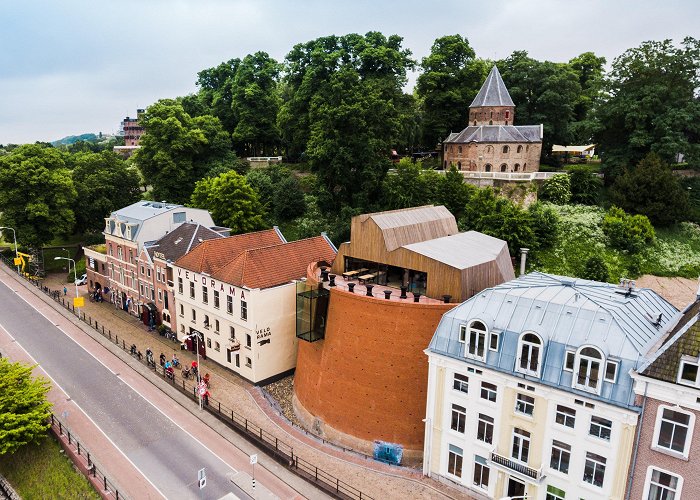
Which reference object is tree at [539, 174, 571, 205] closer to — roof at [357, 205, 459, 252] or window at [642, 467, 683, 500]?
roof at [357, 205, 459, 252]

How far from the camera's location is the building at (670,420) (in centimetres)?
1567

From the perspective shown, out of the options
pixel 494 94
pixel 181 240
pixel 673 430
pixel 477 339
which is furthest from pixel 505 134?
pixel 673 430

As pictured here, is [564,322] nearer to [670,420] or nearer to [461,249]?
[670,420]

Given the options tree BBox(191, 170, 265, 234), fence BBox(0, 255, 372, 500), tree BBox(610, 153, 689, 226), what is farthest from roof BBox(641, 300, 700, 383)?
tree BBox(191, 170, 265, 234)

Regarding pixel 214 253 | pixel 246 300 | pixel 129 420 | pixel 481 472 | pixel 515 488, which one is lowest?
pixel 129 420

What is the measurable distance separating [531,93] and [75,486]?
5689cm

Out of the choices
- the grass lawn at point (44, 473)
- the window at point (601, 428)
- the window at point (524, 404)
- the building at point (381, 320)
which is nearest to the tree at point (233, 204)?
the building at point (381, 320)

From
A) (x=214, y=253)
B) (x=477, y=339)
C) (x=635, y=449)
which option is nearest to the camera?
(x=635, y=449)

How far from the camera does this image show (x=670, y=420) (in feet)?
53.2

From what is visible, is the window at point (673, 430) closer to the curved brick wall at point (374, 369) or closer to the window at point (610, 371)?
the window at point (610, 371)

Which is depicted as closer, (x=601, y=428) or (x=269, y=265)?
(x=601, y=428)

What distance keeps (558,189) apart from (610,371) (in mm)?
30034

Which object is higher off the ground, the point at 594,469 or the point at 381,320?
the point at 381,320

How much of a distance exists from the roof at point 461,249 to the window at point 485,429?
7.32 m
